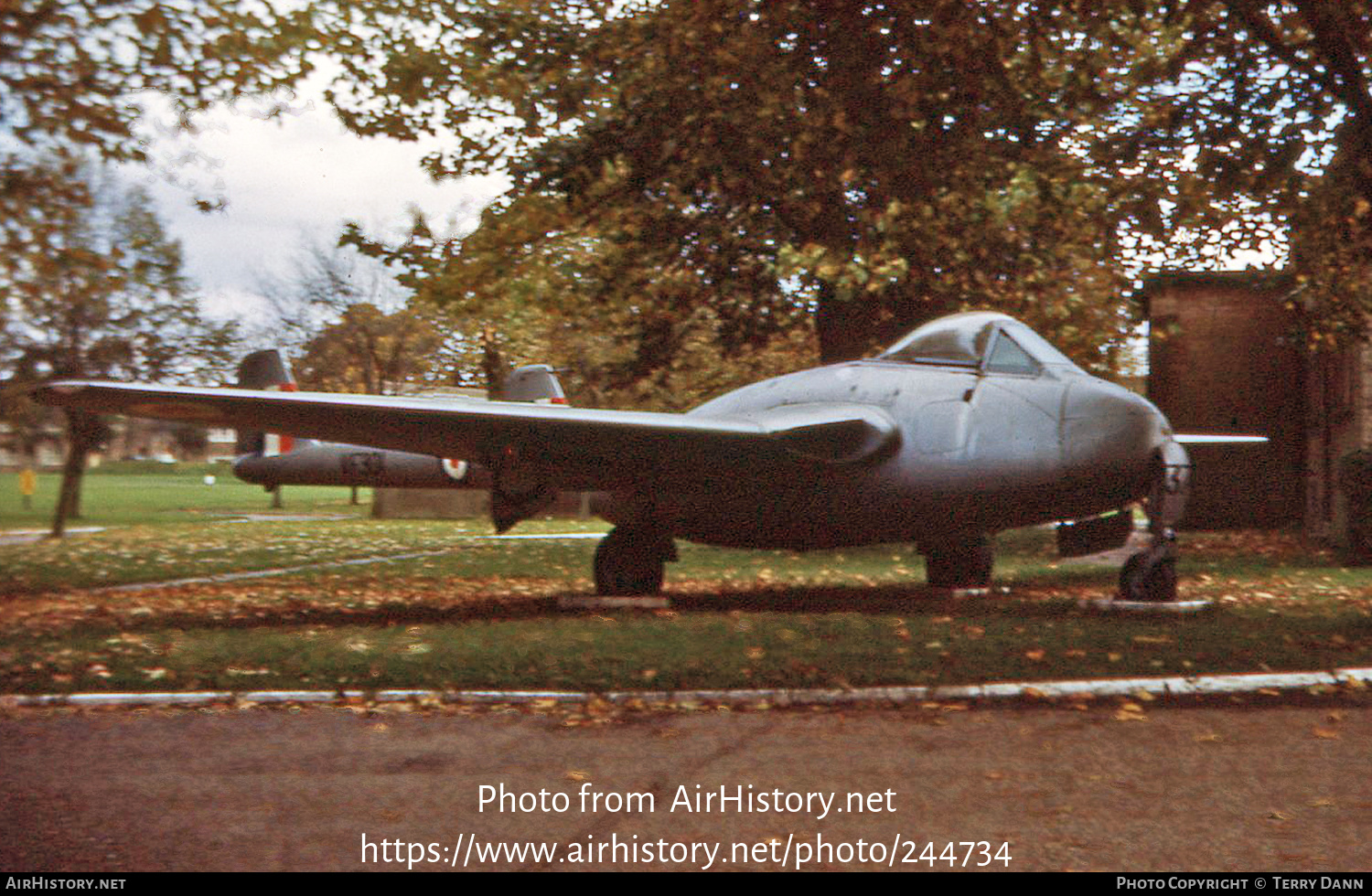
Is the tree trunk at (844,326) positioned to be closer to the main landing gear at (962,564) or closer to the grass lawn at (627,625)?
the grass lawn at (627,625)

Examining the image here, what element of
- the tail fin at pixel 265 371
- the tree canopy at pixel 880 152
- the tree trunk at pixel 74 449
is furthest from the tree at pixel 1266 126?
the tree trunk at pixel 74 449

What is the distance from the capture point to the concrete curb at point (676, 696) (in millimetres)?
6898

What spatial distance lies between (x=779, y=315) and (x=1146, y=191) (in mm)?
7562

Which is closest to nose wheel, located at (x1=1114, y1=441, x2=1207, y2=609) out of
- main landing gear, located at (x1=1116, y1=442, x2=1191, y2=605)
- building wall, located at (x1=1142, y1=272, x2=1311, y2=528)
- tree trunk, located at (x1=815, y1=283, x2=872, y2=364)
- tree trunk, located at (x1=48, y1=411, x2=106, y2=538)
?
main landing gear, located at (x1=1116, y1=442, x2=1191, y2=605)

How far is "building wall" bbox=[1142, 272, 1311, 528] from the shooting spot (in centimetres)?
2803

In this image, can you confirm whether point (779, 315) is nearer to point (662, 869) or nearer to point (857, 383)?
point (857, 383)

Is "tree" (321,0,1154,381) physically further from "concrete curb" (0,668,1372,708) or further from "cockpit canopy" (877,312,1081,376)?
"concrete curb" (0,668,1372,708)

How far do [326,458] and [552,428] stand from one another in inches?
345

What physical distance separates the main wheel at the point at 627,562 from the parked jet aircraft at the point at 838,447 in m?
0.02

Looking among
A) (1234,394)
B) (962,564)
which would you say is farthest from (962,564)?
(1234,394)

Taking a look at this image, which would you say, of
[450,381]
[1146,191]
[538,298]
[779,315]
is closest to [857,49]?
[1146,191]

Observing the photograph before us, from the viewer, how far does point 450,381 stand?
48.7 meters

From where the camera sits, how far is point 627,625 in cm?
1002

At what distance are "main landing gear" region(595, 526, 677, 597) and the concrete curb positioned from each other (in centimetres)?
483
